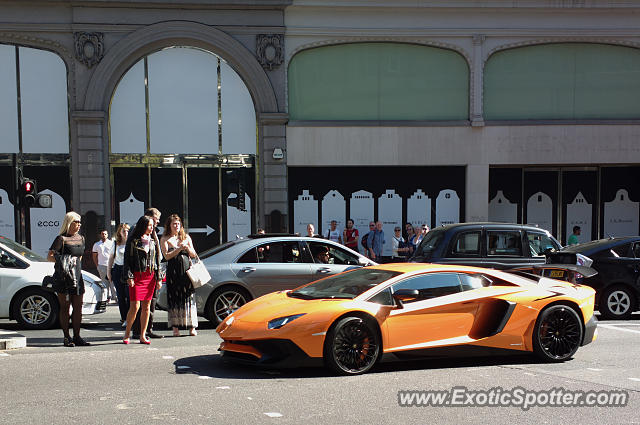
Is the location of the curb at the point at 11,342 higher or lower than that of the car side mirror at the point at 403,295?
lower

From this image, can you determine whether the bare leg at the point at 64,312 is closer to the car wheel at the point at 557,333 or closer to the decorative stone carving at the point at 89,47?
the car wheel at the point at 557,333

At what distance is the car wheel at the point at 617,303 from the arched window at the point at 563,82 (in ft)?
32.2

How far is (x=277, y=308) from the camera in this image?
7211mm

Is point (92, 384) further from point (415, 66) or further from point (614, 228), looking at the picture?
point (614, 228)

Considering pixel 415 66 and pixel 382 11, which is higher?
pixel 382 11

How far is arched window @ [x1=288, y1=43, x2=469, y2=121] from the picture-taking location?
20562 millimetres

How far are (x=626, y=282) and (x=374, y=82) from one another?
10847 mm

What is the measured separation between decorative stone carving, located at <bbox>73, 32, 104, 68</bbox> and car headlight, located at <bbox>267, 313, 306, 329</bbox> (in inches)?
591

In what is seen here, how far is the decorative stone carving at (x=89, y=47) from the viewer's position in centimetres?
1930

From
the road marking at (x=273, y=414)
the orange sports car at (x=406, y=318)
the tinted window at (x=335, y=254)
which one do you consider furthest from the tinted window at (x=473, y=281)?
the tinted window at (x=335, y=254)

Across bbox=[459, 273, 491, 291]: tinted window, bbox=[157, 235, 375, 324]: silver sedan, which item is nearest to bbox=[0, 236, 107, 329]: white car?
bbox=[157, 235, 375, 324]: silver sedan

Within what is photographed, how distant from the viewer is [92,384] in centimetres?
661

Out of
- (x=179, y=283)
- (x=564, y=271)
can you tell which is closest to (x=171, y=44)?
(x=179, y=283)

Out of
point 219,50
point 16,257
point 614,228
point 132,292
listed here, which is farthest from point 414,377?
point 614,228
